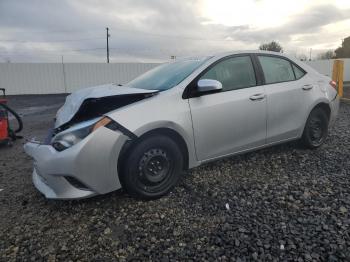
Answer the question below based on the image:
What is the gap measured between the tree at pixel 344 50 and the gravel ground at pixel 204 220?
147ft

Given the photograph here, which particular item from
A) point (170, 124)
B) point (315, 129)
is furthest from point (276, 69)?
point (170, 124)

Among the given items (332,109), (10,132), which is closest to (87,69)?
(10,132)

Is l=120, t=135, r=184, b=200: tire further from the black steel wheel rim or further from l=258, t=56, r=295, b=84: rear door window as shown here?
l=258, t=56, r=295, b=84: rear door window

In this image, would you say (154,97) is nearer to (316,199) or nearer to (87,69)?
(316,199)

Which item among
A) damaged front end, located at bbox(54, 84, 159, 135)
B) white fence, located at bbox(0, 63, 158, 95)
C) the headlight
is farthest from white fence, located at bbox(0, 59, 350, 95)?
the headlight

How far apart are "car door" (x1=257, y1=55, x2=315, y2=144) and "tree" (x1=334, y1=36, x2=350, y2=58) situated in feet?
144

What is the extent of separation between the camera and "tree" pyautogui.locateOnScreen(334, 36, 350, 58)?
41.5 meters

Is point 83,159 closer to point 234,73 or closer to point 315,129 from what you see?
point 234,73

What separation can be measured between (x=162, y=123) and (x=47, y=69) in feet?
64.7

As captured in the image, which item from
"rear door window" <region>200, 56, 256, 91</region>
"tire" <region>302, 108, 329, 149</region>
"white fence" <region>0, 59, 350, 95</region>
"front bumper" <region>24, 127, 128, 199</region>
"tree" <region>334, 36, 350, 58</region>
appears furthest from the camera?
"tree" <region>334, 36, 350, 58</region>

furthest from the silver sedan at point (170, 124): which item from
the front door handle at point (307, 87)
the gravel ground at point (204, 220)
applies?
the gravel ground at point (204, 220)

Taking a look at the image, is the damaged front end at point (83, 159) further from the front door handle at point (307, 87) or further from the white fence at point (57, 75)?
the white fence at point (57, 75)

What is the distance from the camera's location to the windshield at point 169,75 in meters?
3.43

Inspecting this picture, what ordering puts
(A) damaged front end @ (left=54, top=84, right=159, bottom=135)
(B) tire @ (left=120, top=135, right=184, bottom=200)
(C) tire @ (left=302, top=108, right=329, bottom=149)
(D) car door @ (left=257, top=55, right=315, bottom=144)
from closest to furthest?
1. (B) tire @ (left=120, top=135, right=184, bottom=200)
2. (A) damaged front end @ (left=54, top=84, right=159, bottom=135)
3. (D) car door @ (left=257, top=55, right=315, bottom=144)
4. (C) tire @ (left=302, top=108, right=329, bottom=149)
